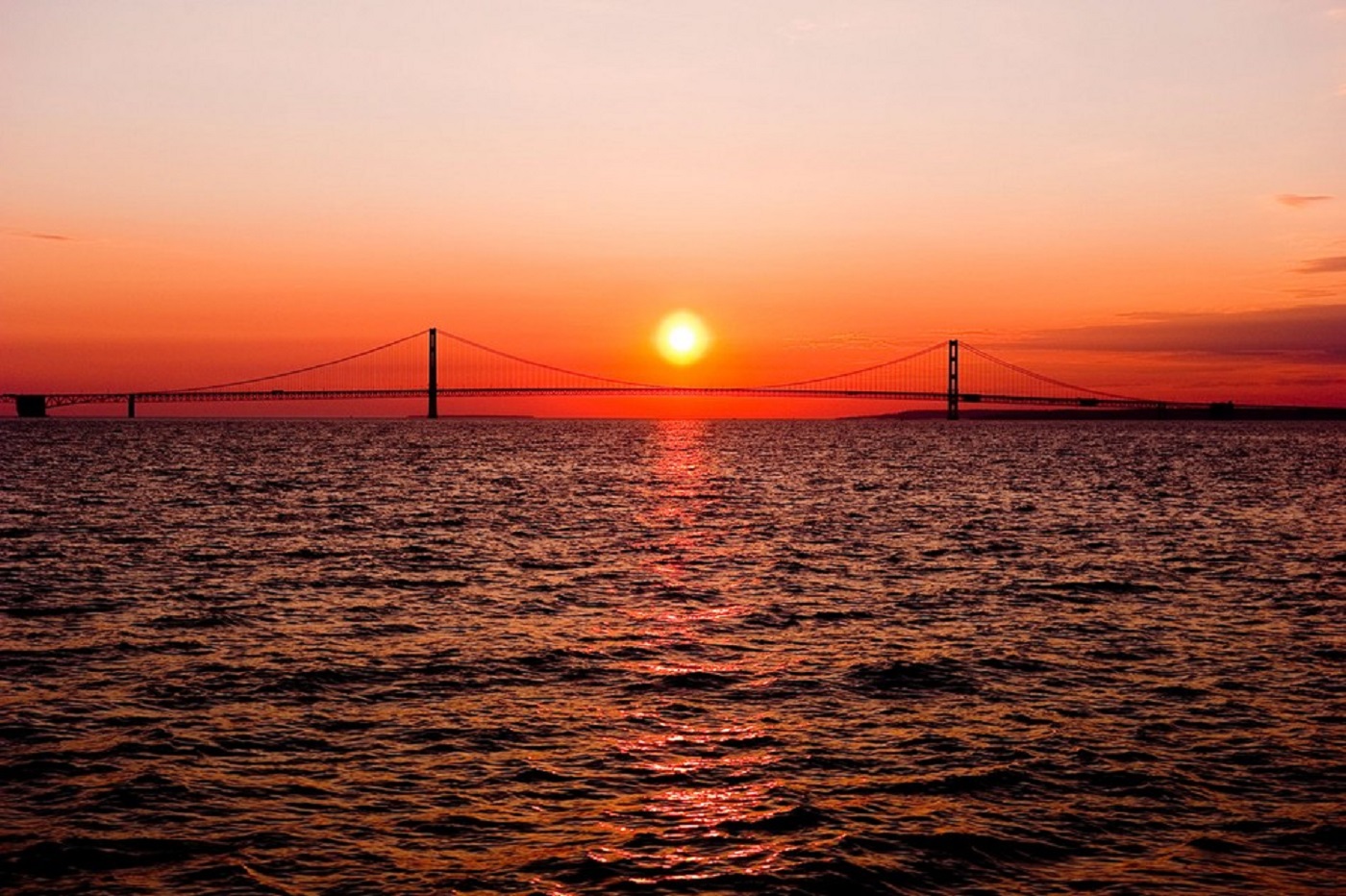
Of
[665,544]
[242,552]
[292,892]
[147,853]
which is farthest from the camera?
[665,544]

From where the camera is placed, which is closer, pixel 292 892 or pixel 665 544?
pixel 292 892

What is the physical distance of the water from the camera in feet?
39.1

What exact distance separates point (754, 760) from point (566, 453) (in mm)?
123052

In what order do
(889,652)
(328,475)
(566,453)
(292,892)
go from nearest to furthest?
(292,892) → (889,652) → (328,475) → (566,453)

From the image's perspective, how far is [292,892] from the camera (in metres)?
11.0

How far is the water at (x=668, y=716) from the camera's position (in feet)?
39.1

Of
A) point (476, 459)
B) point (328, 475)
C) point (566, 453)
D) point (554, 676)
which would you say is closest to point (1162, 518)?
point (554, 676)

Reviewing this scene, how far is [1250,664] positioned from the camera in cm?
2028

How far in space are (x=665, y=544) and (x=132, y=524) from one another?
19798 mm

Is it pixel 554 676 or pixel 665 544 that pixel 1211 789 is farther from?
pixel 665 544

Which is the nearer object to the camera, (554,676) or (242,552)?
(554,676)

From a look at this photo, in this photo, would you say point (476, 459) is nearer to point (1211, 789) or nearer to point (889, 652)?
point (889, 652)

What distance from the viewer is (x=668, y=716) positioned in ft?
56.1

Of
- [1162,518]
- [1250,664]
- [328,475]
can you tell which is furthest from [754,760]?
[328,475]
